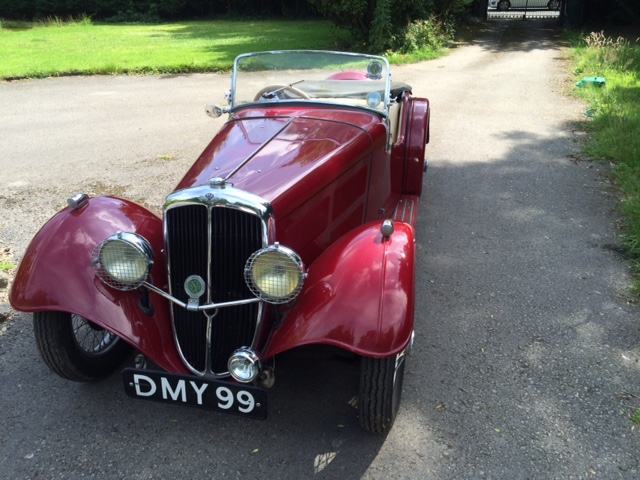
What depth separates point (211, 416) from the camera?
9.32ft

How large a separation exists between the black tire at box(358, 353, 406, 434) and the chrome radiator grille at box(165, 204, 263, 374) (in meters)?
0.61

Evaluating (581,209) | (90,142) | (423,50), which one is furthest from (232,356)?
(423,50)

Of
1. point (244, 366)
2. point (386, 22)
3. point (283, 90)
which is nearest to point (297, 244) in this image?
point (244, 366)

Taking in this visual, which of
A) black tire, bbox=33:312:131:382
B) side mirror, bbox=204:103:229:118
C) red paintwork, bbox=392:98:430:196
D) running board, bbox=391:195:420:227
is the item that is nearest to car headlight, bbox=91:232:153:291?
black tire, bbox=33:312:131:382

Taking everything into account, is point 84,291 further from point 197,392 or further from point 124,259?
point 197,392

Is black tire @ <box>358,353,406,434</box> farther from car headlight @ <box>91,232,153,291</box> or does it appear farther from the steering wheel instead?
the steering wheel

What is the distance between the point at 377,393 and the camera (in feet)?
8.13

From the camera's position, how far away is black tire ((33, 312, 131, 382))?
271 cm

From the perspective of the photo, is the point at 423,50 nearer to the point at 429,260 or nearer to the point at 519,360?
the point at 429,260

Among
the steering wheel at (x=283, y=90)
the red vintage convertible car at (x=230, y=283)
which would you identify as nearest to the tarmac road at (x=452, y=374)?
the red vintage convertible car at (x=230, y=283)

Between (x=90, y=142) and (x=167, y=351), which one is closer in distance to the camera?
(x=167, y=351)

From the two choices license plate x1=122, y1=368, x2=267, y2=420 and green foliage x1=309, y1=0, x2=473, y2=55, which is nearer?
license plate x1=122, y1=368, x2=267, y2=420

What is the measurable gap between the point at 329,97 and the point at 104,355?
250 centimetres

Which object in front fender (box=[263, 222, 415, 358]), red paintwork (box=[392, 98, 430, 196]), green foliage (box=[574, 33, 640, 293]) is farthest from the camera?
green foliage (box=[574, 33, 640, 293])
